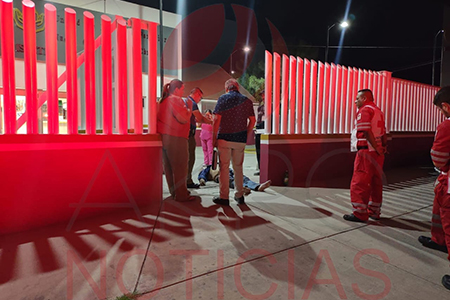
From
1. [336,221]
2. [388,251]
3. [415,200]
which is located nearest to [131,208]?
[336,221]

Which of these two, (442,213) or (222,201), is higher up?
(442,213)

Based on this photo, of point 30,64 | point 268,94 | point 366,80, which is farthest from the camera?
point 366,80

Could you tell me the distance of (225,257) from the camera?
2764mm

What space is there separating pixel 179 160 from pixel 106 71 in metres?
1.59

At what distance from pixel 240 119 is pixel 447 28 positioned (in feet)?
34.5

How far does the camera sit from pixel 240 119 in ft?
14.3

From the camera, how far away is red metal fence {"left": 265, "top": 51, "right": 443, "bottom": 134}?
6.00m

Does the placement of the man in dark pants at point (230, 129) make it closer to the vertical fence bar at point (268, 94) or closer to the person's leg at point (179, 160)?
the person's leg at point (179, 160)

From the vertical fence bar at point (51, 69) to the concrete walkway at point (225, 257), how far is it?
4.15 ft

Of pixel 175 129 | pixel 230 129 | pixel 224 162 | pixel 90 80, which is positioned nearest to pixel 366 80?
pixel 230 129

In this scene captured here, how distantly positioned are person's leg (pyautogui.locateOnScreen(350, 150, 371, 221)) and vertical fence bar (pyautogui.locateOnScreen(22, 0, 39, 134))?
13.2 ft

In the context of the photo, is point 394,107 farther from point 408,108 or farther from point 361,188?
point 361,188

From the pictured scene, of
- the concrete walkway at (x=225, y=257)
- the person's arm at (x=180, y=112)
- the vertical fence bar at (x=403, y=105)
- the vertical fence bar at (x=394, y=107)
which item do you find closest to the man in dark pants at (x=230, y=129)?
the person's arm at (x=180, y=112)

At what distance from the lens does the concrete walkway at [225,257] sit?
224 cm
